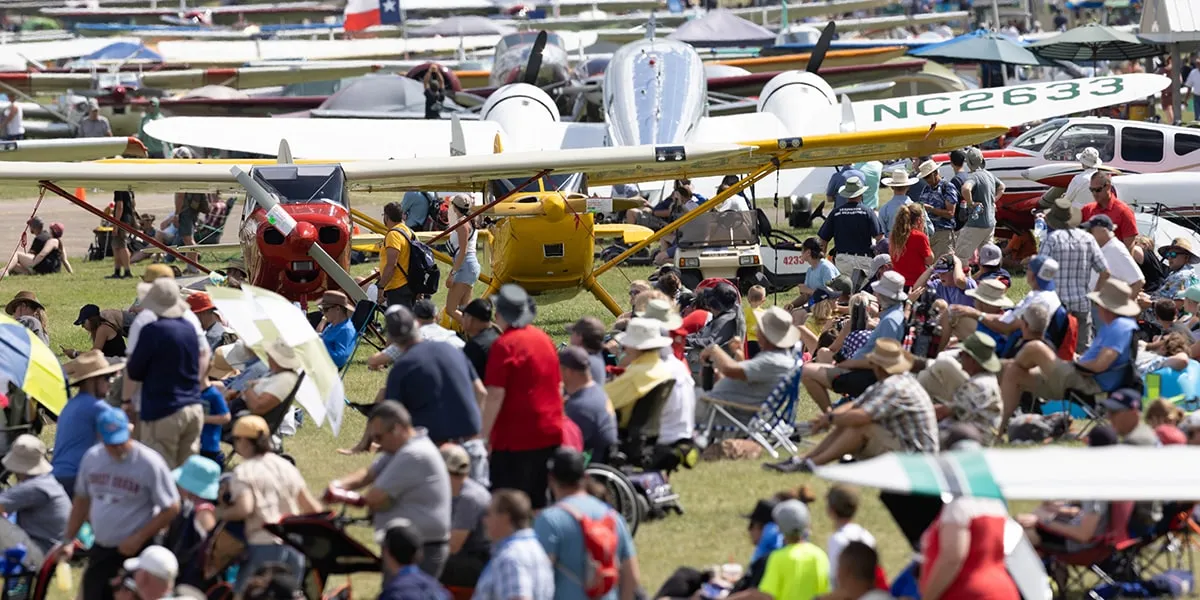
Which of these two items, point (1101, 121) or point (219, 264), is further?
point (219, 264)

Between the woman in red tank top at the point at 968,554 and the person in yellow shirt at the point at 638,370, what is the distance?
3.26 m

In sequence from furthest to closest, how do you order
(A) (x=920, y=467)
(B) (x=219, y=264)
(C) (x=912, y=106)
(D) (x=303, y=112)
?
1. (D) (x=303, y=112)
2. (C) (x=912, y=106)
3. (B) (x=219, y=264)
4. (A) (x=920, y=467)

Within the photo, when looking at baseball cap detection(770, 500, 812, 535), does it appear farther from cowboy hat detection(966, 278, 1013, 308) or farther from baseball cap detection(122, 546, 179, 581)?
cowboy hat detection(966, 278, 1013, 308)

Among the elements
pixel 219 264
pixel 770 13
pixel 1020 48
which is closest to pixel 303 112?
pixel 219 264

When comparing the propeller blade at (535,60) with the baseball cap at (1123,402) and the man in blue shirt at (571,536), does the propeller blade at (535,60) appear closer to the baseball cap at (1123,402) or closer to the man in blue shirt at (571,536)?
the baseball cap at (1123,402)

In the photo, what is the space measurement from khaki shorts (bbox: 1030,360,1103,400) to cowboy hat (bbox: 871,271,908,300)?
124 centimetres

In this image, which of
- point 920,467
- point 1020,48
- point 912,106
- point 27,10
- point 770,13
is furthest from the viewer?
point 27,10

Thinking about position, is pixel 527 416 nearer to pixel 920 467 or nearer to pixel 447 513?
pixel 447 513

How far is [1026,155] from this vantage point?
19.9 metres

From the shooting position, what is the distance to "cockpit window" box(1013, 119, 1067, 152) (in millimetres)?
20344

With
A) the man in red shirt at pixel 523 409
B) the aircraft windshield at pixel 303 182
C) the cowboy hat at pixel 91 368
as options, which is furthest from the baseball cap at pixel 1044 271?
the aircraft windshield at pixel 303 182

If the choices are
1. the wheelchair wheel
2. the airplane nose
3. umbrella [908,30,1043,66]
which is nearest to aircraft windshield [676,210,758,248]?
the airplane nose

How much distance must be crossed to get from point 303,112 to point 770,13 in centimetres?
3995

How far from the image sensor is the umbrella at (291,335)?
937cm
